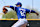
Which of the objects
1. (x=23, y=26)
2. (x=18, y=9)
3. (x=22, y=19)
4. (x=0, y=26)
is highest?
(x=18, y=9)

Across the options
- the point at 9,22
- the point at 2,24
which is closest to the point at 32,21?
the point at 9,22

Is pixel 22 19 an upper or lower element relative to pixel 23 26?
upper

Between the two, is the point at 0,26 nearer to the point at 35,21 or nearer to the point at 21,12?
the point at 35,21

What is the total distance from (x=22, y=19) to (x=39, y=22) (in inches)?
91.5

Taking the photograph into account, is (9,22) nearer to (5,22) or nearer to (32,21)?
(5,22)

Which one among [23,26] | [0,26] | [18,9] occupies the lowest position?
[0,26]

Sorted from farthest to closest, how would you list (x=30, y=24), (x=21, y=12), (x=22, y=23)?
1. (x=30, y=24)
2. (x=21, y=12)
3. (x=22, y=23)

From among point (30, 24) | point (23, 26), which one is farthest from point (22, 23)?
point (30, 24)

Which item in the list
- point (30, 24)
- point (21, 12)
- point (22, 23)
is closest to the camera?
point (22, 23)

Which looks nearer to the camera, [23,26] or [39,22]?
[23,26]

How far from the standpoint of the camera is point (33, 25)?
4.60 m

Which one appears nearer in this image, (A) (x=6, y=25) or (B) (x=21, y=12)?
(B) (x=21, y=12)

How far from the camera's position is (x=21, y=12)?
2.65m

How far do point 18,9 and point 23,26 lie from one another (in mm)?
476
